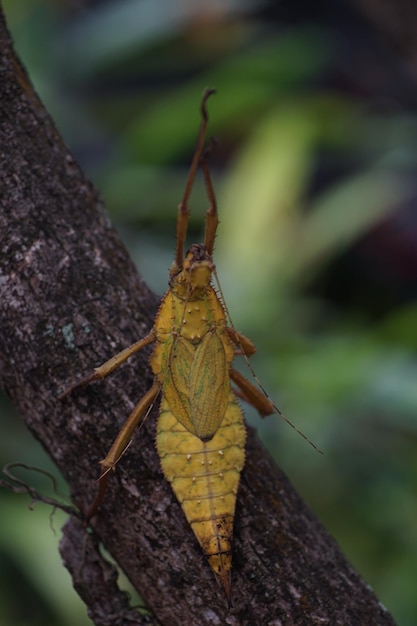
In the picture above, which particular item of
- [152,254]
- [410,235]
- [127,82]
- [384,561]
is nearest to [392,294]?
[410,235]

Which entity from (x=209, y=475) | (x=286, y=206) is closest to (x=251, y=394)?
(x=209, y=475)

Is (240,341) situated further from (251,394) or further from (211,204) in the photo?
(211,204)

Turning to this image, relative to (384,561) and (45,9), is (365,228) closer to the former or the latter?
(384,561)

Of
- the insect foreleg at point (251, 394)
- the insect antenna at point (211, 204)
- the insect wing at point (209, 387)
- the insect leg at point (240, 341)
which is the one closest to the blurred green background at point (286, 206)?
the insect foreleg at point (251, 394)

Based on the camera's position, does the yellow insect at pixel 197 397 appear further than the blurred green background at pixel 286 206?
No

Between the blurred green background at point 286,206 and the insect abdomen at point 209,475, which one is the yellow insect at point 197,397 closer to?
the insect abdomen at point 209,475

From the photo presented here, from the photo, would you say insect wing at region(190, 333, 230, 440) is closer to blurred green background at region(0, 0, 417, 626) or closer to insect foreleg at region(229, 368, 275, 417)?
insect foreleg at region(229, 368, 275, 417)

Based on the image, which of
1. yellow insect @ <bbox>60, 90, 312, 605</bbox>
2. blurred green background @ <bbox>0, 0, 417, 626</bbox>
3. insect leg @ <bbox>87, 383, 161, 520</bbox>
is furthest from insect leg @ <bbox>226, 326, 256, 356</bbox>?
blurred green background @ <bbox>0, 0, 417, 626</bbox>
